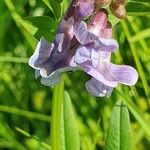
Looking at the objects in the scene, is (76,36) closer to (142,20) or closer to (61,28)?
(61,28)

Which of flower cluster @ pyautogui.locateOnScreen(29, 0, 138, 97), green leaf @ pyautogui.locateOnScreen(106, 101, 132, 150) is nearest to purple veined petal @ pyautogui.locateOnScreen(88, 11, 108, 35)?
flower cluster @ pyautogui.locateOnScreen(29, 0, 138, 97)

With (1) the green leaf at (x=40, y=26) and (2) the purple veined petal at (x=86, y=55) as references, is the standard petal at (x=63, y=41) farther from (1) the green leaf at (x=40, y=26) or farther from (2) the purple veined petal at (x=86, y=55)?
(1) the green leaf at (x=40, y=26)

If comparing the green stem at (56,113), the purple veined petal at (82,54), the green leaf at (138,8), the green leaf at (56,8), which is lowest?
the green stem at (56,113)

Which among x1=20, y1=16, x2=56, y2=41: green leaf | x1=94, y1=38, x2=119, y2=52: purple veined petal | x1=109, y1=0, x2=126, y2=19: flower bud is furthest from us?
x1=20, y1=16, x2=56, y2=41: green leaf

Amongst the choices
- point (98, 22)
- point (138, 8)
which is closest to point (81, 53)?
point (98, 22)

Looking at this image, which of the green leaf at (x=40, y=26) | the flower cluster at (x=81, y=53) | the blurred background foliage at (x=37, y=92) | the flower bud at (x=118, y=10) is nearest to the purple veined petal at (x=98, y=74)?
the flower cluster at (x=81, y=53)

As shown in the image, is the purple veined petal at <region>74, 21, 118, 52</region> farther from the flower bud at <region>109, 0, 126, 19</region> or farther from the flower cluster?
the flower bud at <region>109, 0, 126, 19</region>
